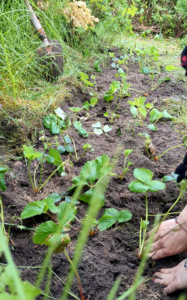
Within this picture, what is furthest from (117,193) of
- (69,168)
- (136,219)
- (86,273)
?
(86,273)

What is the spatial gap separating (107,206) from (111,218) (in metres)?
0.14

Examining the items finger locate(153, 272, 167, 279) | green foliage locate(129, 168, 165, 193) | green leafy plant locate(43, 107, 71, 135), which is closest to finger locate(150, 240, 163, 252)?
finger locate(153, 272, 167, 279)

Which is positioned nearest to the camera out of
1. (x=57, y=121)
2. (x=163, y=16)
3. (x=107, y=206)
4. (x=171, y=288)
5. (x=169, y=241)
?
(x=171, y=288)

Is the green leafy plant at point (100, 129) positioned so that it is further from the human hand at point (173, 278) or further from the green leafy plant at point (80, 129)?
the human hand at point (173, 278)

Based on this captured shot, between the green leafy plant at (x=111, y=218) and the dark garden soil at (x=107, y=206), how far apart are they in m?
0.06

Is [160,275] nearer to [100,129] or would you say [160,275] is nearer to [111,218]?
[111,218]

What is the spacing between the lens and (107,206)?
3.85 feet

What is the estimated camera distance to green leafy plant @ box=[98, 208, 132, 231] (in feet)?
3.32

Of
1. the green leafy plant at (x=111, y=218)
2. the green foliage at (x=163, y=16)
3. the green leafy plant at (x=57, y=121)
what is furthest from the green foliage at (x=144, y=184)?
the green foliage at (x=163, y=16)

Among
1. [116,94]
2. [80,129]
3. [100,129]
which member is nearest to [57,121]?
[80,129]

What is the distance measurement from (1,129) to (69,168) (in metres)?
0.49

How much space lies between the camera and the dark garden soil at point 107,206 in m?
0.86

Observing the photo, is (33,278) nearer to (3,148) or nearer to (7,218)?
(7,218)

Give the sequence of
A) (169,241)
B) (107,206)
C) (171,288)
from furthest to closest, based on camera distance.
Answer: (107,206) < (169,241) < (171,288)
